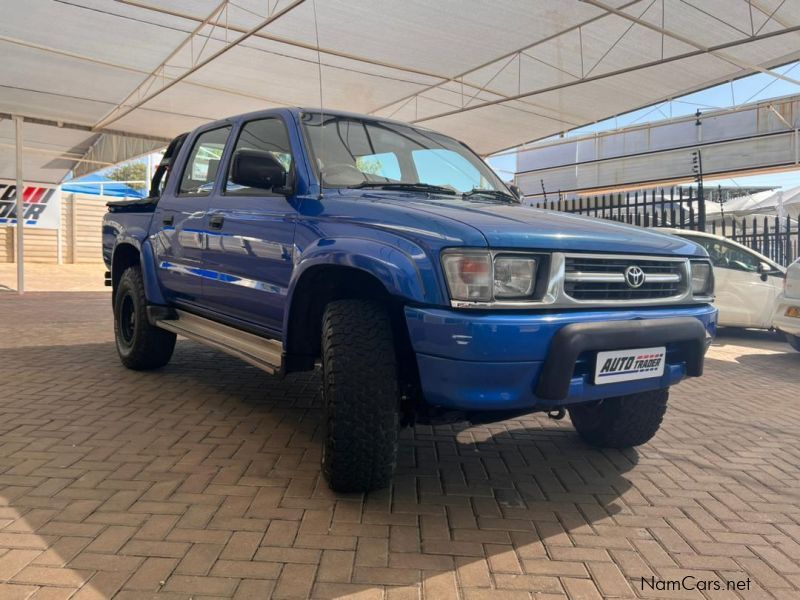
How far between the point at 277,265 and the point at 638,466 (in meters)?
2.28

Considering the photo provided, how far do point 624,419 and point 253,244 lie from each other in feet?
7.57

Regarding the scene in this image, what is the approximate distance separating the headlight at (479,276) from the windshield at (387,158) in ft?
3.40

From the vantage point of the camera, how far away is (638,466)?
11.2 ft

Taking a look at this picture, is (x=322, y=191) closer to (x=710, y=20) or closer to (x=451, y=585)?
(x=451, y=585)

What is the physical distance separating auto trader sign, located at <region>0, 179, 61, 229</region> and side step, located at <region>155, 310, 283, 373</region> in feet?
57.3

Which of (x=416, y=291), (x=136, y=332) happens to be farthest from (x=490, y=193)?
(x=136, y=332)

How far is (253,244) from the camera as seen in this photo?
3432mm

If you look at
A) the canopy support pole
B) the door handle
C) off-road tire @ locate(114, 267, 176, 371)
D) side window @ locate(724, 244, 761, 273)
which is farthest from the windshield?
the canopy support pole

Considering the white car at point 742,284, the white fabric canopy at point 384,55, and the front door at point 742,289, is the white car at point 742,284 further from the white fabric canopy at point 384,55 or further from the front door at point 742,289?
the white fabric canopy at point 384,55

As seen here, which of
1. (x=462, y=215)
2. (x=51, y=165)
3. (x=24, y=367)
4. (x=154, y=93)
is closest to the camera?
(x=462, y=215)

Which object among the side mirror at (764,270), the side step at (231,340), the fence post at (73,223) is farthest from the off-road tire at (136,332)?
the fence post at (73,223)

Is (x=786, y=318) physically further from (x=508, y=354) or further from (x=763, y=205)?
(x=763, y=205)

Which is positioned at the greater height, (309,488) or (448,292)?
(448,292)

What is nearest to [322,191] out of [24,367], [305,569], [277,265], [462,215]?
[277,265]
